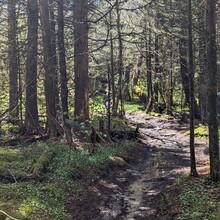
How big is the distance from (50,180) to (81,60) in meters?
7.18

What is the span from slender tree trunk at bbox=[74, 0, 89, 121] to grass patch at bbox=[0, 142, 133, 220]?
7.85ft

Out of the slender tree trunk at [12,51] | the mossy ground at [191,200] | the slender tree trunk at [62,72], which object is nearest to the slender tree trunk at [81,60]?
the slender tree trunk at [62,72]

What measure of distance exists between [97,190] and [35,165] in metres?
1.80

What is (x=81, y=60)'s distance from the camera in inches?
575

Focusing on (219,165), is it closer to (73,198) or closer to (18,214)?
(73,198)

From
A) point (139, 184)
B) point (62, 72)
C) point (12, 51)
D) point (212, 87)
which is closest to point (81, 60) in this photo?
point (62, 72)

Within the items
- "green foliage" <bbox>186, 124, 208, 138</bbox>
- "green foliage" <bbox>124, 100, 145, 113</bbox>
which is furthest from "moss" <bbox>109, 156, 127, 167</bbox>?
"green foliage" <bbox>124, 100, 145, 113</bbox>

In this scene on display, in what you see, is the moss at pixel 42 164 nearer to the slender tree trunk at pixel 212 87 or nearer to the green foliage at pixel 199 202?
the green foliage at pixel 199 202

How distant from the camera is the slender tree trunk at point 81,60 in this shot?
14422 millimetres

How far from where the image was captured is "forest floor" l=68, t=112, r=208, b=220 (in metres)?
7.63

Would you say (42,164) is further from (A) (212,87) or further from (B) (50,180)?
(A) (212,87)

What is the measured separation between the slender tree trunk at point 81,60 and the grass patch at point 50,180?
94.1 inches

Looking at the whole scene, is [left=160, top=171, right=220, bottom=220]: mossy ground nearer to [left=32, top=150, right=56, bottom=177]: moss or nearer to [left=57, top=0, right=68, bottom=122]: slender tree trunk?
[left=32, top=150, right=56, bottom=177]: moss

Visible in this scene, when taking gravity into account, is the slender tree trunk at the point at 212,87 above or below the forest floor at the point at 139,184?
above
